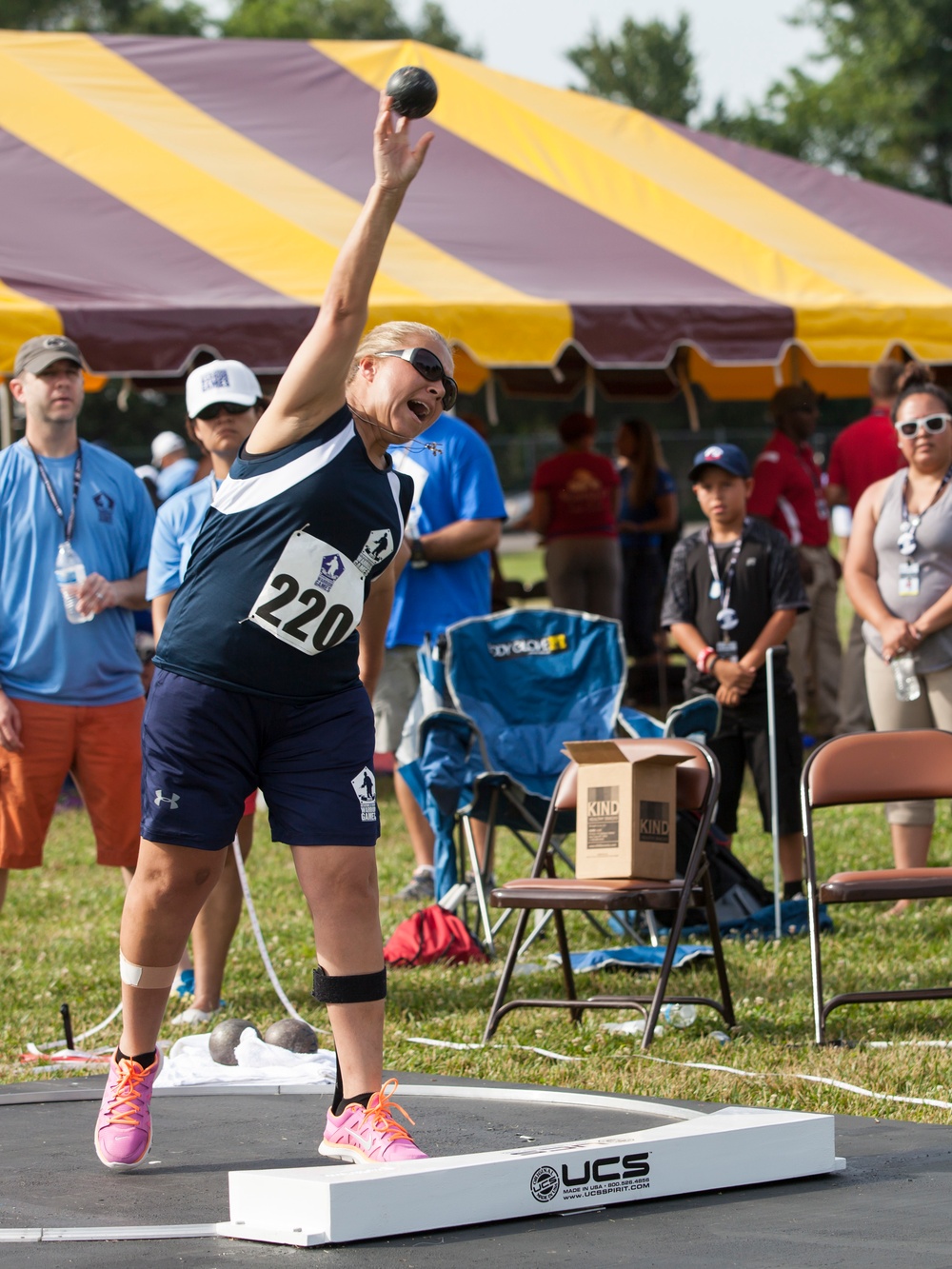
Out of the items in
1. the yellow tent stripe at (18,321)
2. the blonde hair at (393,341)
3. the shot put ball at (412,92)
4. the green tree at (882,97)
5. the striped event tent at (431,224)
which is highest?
the green tree at (882,97)

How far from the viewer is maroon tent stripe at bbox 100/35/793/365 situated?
29.4ft

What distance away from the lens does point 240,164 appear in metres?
10.0

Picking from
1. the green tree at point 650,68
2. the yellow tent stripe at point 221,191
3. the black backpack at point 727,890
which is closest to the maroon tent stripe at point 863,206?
the yellow tent stripe at point 221,191

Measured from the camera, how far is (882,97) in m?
44.8

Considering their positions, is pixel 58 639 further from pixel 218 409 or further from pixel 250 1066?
pixel 250 1066

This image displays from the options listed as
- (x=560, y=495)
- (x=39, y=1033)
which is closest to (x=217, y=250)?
(x=560, y=495)

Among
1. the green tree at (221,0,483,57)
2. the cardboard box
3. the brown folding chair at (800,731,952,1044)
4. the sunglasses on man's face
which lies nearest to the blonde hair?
the cardboard box

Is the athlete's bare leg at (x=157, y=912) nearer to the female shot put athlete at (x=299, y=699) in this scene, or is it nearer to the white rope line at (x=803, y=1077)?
the female shot put athlete at (x=299, y=699)

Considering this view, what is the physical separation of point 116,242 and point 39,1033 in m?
4.90

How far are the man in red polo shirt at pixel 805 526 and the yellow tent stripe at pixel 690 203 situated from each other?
840 mm

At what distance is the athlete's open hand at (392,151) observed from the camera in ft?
10.5

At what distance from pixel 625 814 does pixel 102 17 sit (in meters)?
45.3

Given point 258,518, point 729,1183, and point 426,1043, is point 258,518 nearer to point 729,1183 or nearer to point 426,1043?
point 729,1183

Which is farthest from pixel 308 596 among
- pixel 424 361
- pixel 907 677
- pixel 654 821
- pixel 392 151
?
pixel 907 677
